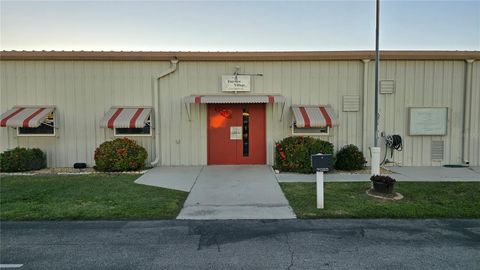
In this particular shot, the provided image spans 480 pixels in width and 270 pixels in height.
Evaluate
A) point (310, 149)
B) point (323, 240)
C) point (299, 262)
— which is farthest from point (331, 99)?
point (299, 262)

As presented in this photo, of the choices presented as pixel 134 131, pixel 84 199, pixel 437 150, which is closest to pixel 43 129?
pixel 134 131

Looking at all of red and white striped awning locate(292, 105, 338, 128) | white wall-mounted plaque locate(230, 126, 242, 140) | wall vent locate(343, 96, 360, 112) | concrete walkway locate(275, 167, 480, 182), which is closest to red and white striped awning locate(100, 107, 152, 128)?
white wall-mounted plaque locate(230, 126, 242, 140)

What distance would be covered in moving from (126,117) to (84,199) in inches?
167

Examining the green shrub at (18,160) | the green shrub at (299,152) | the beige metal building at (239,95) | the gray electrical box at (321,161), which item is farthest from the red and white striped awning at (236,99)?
the green shrub at (18,160)

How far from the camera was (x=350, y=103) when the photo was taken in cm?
1152

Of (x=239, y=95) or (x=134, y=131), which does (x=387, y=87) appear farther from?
(x=134, y=131)

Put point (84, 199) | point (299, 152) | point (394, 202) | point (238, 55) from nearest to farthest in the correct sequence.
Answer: point (394, 202) < point (84, 199) < point (299, 152) < point (238, 55)

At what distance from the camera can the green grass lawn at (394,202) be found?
6.08 metres

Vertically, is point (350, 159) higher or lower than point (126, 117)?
lower

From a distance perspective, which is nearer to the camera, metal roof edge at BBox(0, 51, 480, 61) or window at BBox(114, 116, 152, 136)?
metal roof edge at BBox(0, 51, 480, 61)

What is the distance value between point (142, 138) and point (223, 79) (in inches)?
138

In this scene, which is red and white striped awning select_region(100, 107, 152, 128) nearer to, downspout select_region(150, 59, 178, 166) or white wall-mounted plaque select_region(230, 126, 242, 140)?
downspout select_region(150, 59, 178, 166)

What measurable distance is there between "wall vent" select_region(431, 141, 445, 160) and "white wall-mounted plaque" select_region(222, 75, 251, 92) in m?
6.78

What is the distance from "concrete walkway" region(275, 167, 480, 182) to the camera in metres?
9.23
